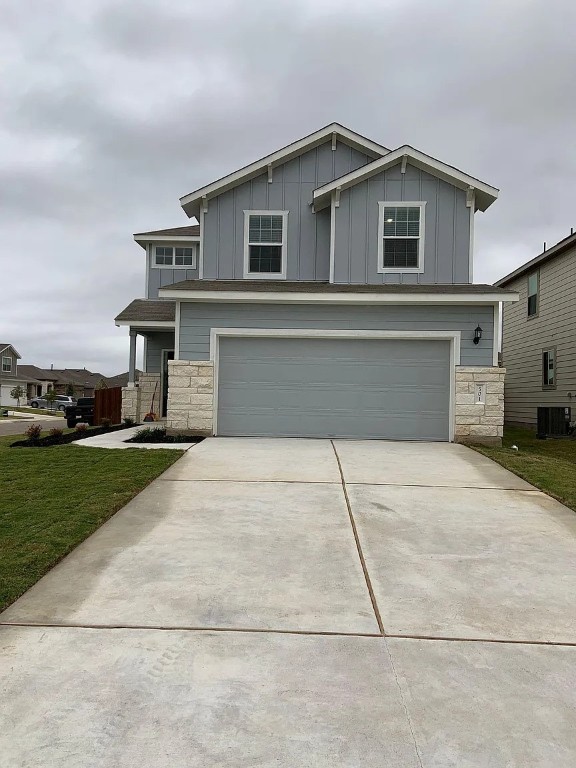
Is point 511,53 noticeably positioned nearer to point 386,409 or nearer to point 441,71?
point 441,71

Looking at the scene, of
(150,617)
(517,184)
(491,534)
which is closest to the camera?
(150,617)

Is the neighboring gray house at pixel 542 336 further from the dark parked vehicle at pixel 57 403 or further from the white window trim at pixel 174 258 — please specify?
the dark parked vehicle at pixel 57 403

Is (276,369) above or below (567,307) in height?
below

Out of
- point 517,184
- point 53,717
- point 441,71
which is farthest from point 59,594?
point 517,184

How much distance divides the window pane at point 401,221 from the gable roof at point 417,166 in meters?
0.94

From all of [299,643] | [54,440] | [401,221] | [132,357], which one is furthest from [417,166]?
[299,643]

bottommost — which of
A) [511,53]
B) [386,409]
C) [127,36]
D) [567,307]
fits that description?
[386,409]

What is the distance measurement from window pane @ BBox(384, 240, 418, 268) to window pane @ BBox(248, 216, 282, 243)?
9.30ft

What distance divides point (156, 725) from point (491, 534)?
13.0ft

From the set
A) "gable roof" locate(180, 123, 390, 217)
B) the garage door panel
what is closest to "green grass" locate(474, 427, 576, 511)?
the garage door panel

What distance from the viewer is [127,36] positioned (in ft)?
42.3

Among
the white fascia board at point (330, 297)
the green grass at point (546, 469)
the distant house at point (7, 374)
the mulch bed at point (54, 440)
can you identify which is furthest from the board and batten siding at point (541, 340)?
the distant house at point (7, 374)

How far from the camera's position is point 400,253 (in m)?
12.9

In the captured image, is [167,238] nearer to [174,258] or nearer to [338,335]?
[174,258]
